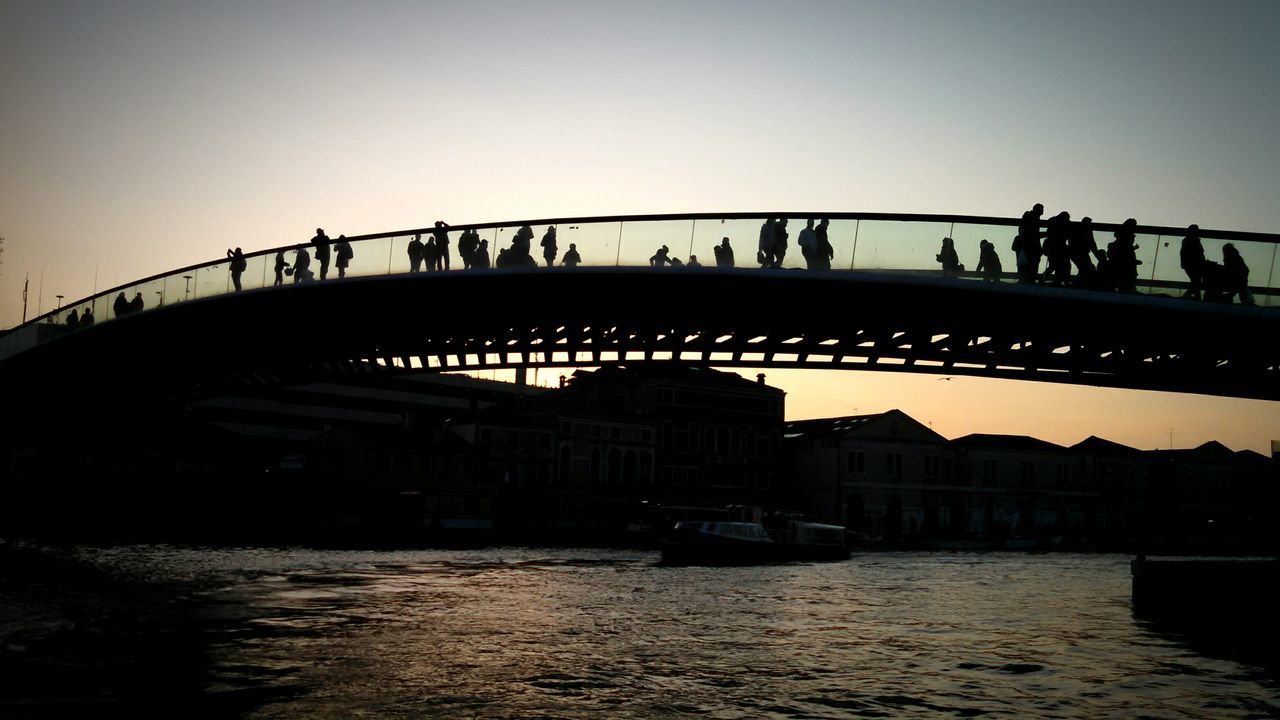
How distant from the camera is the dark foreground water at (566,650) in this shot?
1491 centimetres

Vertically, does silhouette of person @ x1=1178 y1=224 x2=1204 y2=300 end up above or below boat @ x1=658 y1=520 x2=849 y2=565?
above

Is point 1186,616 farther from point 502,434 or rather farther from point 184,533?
point 502,434

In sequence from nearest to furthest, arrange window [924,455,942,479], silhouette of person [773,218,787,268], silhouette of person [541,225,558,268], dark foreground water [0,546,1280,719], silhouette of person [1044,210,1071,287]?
dark foreground water [0,546,1280,719] → silhouette of person [1044,210,1071,287] → silhouette of person [773,218,787,268] → silhouette of person [541,225,558,268] → window [924,455,942,479]

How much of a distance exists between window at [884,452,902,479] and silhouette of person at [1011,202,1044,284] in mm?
73766

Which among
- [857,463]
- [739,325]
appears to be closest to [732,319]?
[739,325]

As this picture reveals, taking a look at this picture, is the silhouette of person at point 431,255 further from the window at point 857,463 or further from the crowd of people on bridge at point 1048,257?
the window at point 857,463

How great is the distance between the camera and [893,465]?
9594 centimetres

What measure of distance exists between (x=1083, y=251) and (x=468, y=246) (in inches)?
526

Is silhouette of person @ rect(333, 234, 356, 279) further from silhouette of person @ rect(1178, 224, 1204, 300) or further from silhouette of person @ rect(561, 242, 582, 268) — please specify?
silhouette of person @ rect(1178, 224, 1204, 300)

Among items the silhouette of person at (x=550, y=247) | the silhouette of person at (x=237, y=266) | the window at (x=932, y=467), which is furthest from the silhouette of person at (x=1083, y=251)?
the window at (x=932, y=467)

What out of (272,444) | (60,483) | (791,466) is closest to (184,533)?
(60,483)

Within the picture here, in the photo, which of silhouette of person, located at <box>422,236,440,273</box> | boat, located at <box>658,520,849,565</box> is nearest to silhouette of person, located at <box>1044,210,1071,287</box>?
silhouette of person, located at <box>422,236,440,273</box>

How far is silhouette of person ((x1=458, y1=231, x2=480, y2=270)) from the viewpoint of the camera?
1130 inches

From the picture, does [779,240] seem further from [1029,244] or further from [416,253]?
[416,253]
